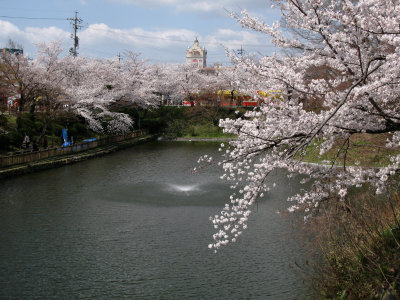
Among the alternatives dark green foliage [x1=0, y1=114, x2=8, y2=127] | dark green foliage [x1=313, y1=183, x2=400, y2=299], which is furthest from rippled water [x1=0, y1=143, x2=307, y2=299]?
dark green foliage [x1=0, y1=114, x2=8, y2=127]

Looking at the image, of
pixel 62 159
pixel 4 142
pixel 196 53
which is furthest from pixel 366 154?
pixel 196 53

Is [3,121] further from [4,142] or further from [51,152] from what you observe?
[51,152]

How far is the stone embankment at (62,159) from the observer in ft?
57.6

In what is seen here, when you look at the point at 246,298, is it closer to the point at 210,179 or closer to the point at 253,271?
the point at 253,271

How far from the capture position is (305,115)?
544 centimetres

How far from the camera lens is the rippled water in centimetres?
780

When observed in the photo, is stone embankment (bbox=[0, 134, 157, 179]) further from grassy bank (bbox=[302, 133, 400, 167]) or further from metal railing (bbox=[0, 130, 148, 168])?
grassy bank (bbox=[302, 133, 400, 167])

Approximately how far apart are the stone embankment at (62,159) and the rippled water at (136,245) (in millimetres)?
885

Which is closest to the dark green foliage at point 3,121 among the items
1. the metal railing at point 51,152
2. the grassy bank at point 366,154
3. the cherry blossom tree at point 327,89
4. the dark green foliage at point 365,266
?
the metal railing at point 51,152

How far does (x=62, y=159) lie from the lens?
69.1ft

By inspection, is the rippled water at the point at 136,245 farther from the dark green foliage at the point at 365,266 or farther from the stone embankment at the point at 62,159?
the dark green foliage at the point at 365,266

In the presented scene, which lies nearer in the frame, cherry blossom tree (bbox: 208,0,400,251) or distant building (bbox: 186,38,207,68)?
cherry blossom tree (bbox: 208,0,400,251)

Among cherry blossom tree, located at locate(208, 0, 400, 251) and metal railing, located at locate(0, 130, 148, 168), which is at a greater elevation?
cherry blossom tree, located at locate(208, 0, 400, 251)

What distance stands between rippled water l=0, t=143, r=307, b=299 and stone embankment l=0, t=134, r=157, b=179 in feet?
2.90
